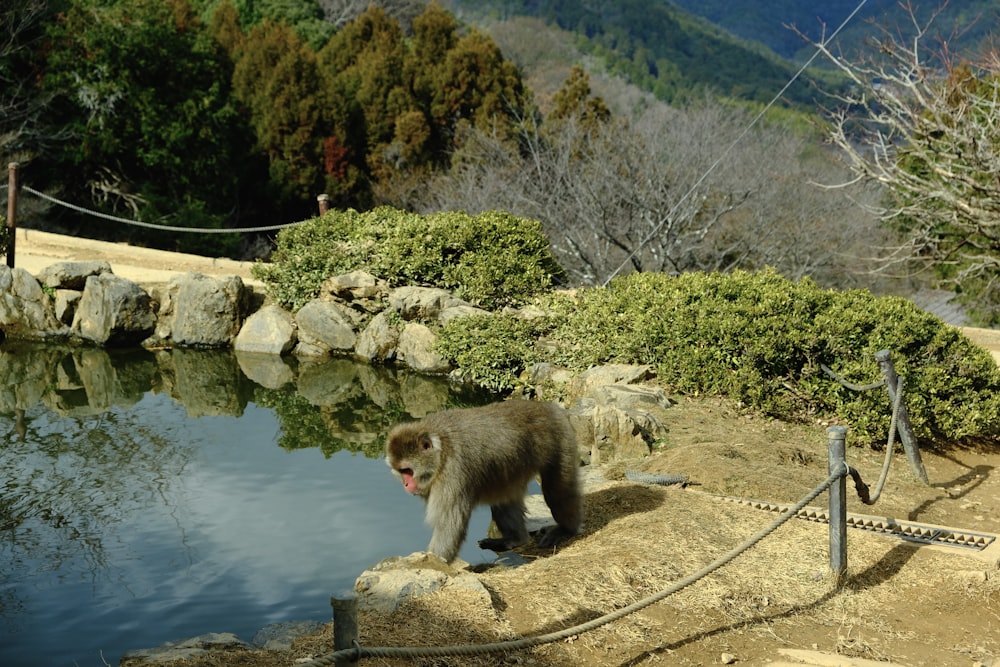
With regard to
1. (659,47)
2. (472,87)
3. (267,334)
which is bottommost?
(267,334)

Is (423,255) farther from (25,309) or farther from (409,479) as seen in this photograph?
(409,479)

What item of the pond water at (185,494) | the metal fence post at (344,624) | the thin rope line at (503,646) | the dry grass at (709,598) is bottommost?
the pond water at (185,494)

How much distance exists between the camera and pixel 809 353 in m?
9.66

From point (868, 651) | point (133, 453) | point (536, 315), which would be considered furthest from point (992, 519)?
point (133, 453)

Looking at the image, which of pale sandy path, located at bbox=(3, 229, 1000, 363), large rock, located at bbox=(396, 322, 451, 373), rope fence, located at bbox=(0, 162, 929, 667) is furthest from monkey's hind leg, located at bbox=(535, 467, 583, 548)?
pale sandy path, located at bbox=(3, 229, 1000, 363)

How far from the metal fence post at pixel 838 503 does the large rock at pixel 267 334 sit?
9434 millimetres

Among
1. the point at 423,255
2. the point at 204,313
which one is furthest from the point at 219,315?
the point at 423,255

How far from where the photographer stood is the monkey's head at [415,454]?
5.82 m

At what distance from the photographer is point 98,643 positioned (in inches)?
231

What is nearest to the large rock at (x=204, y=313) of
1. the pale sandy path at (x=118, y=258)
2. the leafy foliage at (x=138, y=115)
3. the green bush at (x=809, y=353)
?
the pale sandy path at (x=118, y=258)

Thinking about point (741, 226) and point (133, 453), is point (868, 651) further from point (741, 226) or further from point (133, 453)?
point (741, 226)

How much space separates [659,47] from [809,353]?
57871 mm

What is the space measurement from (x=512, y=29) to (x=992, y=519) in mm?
49773

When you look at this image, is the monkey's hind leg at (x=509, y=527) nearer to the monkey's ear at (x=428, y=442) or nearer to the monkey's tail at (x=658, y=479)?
the monkey's ear at (x=428, y=442)
